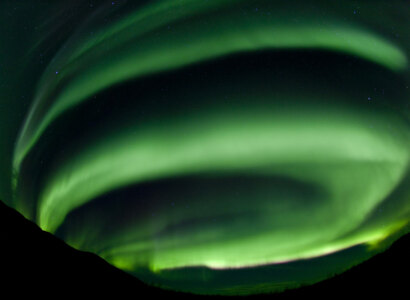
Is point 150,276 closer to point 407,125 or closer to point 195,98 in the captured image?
point 195,98

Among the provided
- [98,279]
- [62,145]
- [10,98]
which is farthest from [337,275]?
[10,98]

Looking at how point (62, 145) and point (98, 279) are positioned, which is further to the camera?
point (62, 145)

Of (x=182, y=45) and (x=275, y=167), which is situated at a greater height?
(x=182, y=45)

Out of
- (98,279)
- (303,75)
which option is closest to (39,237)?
(98,279)

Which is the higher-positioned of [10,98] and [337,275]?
[10,98]

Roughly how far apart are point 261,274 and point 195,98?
279 millimetres

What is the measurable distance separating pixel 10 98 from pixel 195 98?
1.11ft

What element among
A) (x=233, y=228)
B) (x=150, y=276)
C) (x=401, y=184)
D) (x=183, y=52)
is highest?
(x=183, y=52)

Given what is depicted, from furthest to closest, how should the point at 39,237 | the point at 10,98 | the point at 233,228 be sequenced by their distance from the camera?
the point at 10,98
the point at 233,228
the point at 39,237

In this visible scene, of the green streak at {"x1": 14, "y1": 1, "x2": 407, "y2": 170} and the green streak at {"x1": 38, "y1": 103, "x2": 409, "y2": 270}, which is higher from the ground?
the green streak at {"x1": 14, "y1": 1, "x2": 407, "y2": 170}

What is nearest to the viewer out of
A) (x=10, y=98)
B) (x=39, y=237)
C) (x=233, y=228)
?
Result: (x=39, y=237)

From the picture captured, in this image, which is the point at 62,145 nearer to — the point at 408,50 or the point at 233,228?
the point at 233,228

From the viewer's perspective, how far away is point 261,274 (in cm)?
65

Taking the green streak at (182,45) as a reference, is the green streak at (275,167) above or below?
below
